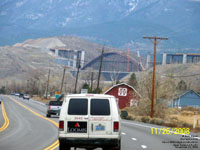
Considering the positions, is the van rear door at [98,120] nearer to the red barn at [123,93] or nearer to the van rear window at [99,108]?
the van rear window at [99,108]

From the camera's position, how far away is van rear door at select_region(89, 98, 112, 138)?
1438 cm

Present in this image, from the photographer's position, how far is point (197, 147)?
731 inches

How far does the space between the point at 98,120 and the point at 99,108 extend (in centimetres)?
38

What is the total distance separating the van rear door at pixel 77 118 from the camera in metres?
14.3

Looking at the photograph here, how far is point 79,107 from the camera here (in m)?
14.5

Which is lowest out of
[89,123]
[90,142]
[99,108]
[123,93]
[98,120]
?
[90,142]

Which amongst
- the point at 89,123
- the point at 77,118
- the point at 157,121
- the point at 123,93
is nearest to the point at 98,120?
the point at 89,123

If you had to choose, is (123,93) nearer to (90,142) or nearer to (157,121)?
(157,121)

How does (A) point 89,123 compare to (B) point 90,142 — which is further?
(A) point 89,123

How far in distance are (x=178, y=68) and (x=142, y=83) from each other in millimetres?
142088

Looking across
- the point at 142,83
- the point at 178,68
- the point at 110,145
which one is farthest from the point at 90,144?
the point at 178,68

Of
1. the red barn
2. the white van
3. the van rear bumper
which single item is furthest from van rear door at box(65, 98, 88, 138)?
the red barn

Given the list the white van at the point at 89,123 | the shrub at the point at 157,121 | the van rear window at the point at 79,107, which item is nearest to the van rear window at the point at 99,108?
the white van at the point at 89,123

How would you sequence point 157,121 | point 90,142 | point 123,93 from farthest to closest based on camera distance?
point 123,93
point 157,121
point 90,142
